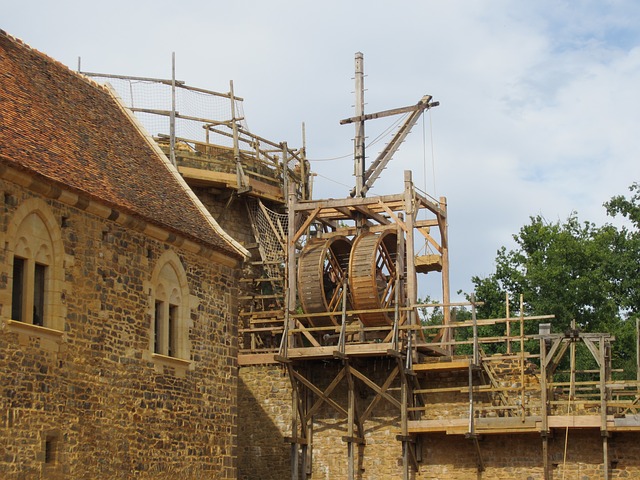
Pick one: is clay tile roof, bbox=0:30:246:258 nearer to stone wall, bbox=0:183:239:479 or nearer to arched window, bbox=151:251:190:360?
stone wall, bbox=0:183:239:479

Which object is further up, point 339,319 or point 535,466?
point 339,319

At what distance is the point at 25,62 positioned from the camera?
23.1 meters

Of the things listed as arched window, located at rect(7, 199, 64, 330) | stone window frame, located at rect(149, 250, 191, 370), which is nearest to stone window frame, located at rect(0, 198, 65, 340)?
arched window, located at rect(7, 199, 64, 330)

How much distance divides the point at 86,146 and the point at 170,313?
11.4 feet

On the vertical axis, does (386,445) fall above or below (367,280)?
below

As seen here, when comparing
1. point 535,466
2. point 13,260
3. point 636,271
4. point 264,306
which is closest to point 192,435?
point 13,260

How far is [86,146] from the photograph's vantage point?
22562 mm

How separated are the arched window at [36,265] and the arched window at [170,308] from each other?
9.66 feet

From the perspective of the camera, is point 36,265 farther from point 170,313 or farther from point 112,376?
point 170,313

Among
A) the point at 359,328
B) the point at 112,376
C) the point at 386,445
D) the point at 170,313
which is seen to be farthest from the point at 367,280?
the point at 112,376

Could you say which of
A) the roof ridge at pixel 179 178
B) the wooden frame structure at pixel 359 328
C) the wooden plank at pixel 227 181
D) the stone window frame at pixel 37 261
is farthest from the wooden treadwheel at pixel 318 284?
the stone window frame at pixel 37 261

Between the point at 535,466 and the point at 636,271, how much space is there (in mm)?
15838

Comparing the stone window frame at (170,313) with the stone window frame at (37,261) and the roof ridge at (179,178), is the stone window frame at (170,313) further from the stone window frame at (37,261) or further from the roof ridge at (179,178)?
the stone window frame at (37,261)

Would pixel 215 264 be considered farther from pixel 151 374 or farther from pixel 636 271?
pixel 636 271
